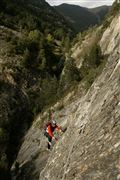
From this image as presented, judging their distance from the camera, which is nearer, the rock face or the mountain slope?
the rock face

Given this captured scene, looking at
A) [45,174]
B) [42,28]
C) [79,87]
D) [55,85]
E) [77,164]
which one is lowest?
[42,28]

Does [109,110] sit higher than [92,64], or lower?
higher

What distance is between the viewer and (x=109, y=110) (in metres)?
17.1

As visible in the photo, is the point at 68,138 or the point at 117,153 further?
the point at 68,138

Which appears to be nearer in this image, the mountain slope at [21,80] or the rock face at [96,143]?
the rock face at [96,143]

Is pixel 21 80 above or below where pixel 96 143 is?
below

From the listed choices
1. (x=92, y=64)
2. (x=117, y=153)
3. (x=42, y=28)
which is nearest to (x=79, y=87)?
(x=92, y=64)

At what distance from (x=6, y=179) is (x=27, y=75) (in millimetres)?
34099

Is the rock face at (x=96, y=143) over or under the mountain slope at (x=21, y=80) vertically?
over

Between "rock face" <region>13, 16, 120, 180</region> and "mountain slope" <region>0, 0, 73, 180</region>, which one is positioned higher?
Result: "rock face" <region>13, 16, 120, 180</region>

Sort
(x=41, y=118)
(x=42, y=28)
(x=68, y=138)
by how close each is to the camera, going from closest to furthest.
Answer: (x=68, y=138) → (x=41, y=118) → (x=42, y=28)

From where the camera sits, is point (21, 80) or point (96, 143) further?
point (21, 80)

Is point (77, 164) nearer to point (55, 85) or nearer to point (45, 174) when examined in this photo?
point (45, 174)

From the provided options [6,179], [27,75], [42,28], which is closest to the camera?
[6,179]
